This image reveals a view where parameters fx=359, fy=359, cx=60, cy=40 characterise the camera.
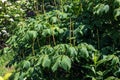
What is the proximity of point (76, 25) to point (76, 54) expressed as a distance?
68 centimetres

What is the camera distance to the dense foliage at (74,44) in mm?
3775

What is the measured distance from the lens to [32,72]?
389 cm

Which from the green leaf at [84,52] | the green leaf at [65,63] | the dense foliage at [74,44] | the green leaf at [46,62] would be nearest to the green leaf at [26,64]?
the dense foliage at [74,44]

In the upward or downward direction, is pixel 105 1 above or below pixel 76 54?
above

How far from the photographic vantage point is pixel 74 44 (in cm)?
412

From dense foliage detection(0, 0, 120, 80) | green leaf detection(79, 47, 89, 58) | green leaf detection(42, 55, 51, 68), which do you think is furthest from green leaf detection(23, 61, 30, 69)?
green leaf detection(79, 47, 89, 58)

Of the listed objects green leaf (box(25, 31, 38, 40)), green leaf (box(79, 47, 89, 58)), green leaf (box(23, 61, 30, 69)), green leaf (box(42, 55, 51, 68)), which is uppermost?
green leaf (box(25, 31, 38, 40))

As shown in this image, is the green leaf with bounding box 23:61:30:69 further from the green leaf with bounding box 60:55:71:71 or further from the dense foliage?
the green leaf with bounding box 60:55:71:71

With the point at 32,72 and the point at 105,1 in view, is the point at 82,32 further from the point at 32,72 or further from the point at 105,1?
the point at 32,72

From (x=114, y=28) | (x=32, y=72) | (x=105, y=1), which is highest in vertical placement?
(x=105, y=1)

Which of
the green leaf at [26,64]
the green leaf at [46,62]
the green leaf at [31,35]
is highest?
the green leaf at [31,35]

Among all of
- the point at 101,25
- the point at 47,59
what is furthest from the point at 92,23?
the point at 47,59

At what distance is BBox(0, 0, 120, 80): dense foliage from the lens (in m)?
3.78

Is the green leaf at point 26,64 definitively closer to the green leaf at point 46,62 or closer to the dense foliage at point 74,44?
the dense foliage at point 74,44
